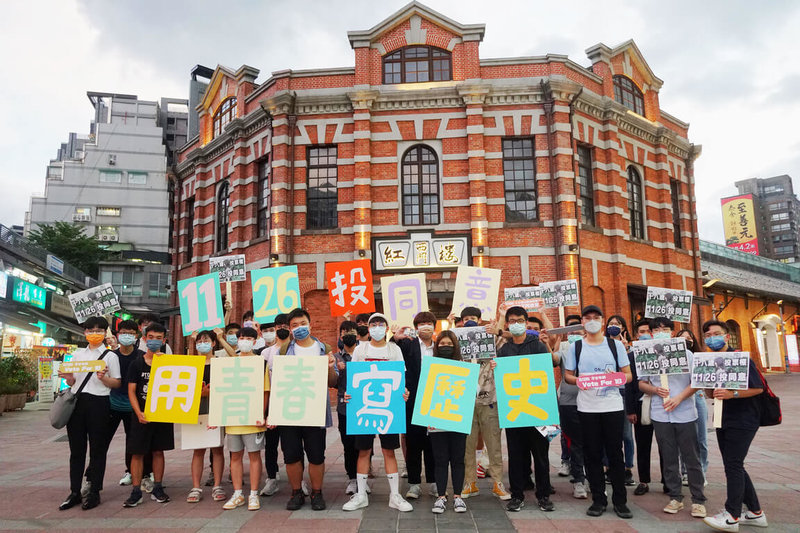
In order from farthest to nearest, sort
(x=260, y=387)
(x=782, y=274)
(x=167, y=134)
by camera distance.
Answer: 1. (x=167, y=134)
2. (x=782, y=274)
3. (x=260, y=387)

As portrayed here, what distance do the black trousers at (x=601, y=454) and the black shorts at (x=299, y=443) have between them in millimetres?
2730

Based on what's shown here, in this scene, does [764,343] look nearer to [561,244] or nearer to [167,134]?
[561,244]

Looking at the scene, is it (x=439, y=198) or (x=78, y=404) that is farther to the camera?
(x=439, y=198)

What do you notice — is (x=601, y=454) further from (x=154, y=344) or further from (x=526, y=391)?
(x=154, y=344)

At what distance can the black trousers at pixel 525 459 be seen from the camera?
5.72 meters

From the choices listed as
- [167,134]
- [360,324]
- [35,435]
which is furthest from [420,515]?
[167,134]

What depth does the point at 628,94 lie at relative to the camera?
2042 cm

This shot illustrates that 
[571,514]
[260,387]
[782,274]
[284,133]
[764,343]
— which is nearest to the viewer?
[571,514]

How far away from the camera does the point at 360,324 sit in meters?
6.29

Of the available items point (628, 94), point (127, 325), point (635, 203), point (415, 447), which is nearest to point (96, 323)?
point (127, 325)

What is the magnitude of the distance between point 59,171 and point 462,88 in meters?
54.5

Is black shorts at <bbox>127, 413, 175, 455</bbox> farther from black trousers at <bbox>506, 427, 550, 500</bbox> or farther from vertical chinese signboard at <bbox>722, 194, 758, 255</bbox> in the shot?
vertical chinese signboard at <bbox>722, 194, 758, 255</bbox>

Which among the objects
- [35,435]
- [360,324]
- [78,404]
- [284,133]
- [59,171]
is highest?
[59,171]

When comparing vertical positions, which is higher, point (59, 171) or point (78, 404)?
point (59, 171)
